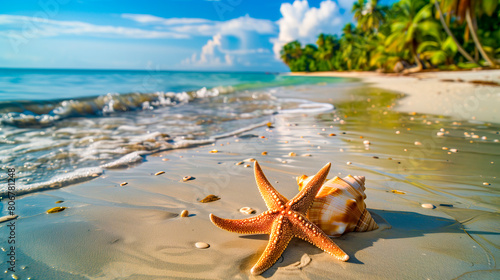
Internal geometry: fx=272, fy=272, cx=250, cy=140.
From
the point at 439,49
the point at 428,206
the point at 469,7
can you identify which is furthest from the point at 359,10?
the point at 428,206

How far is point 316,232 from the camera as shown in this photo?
2.17 metres

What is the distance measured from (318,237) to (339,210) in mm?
378

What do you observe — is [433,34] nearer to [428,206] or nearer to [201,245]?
[428,206]

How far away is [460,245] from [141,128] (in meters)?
8.47

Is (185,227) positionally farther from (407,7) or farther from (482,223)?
(407,7)

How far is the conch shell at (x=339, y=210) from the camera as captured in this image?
2410 mm

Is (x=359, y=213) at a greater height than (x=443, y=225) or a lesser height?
greater

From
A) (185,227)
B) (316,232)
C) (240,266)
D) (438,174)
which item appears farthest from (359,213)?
(438,174)

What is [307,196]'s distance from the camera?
2328 millimetres

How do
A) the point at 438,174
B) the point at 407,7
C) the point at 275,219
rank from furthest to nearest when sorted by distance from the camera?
the point at 407,7 → the point at 438,174 → the point at 275,219

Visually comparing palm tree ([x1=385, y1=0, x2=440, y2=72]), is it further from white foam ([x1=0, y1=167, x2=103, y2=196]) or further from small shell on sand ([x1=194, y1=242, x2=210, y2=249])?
Answer: small shell on sand ([x1=194, y1=242, x2=210, y2=249])

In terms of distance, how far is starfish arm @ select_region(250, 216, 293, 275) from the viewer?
2084mm

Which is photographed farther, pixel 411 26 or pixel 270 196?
pixel 411 26

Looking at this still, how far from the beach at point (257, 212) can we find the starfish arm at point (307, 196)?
15.5 inches
